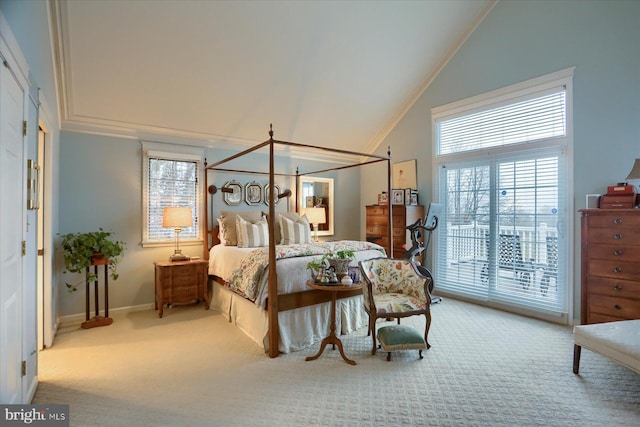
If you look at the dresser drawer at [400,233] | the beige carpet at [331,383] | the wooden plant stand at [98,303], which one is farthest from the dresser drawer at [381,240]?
the wooden plant stand at [98,303]

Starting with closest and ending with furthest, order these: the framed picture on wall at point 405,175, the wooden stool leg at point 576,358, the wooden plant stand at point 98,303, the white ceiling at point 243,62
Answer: the wooden stool leg at point 576,358 < the white ceiling at point 243,62 < the wooden plant stand at point 98,303 < the framed picture on wall at point 405,175

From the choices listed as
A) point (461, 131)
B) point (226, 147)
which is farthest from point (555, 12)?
point (226, 147)

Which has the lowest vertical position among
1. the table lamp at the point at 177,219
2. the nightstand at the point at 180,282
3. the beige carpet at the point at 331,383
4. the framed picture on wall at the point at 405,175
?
the beige carpet at the point at 331,383

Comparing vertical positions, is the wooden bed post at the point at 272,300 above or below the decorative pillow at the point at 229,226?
below

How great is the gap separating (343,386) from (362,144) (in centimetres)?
477

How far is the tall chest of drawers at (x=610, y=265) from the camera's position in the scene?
9.73 ft

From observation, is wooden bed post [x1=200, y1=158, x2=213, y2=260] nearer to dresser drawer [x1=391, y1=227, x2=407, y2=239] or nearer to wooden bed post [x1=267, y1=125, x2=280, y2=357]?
wooden bed post [x1=267, y1=125, x2=280, y2=357]

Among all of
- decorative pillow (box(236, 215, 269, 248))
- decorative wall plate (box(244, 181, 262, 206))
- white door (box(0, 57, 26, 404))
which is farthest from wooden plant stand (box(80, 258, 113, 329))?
decorative wall plate (box(244, 181, 262, 206))

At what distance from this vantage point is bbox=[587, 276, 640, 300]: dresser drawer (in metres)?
2.95

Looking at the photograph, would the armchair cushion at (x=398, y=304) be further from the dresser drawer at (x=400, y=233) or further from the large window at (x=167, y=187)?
the large window at (x=167, y=187)

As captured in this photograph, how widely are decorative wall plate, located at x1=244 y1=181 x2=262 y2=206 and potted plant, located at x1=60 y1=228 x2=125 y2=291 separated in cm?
197

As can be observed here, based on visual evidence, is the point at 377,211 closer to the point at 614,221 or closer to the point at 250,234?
the point at 250,234

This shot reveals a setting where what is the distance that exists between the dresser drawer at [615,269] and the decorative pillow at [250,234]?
3.74 meters

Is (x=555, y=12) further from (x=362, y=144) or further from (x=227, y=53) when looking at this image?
(x=227, y=53)
